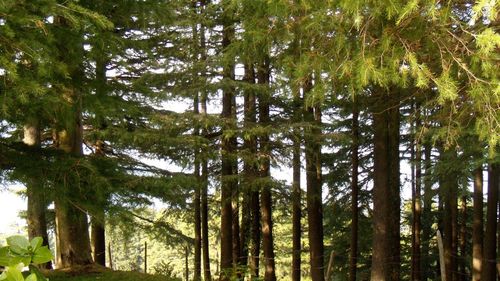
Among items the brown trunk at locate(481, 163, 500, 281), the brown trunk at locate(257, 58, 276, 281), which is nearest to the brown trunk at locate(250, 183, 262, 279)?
the brown trunk at locate(257, 58, 276, 281)

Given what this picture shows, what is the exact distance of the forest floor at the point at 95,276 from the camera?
7.94m

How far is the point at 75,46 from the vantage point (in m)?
5.88

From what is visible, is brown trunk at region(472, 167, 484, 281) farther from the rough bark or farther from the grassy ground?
the grassy ground

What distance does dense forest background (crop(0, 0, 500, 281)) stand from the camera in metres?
5.01

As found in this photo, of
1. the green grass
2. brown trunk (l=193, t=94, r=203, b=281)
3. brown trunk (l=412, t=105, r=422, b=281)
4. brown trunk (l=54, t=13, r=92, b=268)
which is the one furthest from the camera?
brown trunk (l=412, t=105, r=422, b=281)

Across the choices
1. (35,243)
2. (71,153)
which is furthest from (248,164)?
(35,243)

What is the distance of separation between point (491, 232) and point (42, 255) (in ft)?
49.1

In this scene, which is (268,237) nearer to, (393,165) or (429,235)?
(393,165)

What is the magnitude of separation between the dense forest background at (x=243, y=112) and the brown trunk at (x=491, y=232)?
53mm

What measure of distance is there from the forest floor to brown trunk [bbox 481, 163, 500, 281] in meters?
9.68

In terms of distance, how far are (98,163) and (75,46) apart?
1675 mm

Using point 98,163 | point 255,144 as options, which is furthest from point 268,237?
point 98,163

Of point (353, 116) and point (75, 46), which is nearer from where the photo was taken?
point (75, 46)

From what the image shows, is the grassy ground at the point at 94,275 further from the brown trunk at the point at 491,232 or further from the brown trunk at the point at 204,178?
the brown trunk at the point at 491,232
